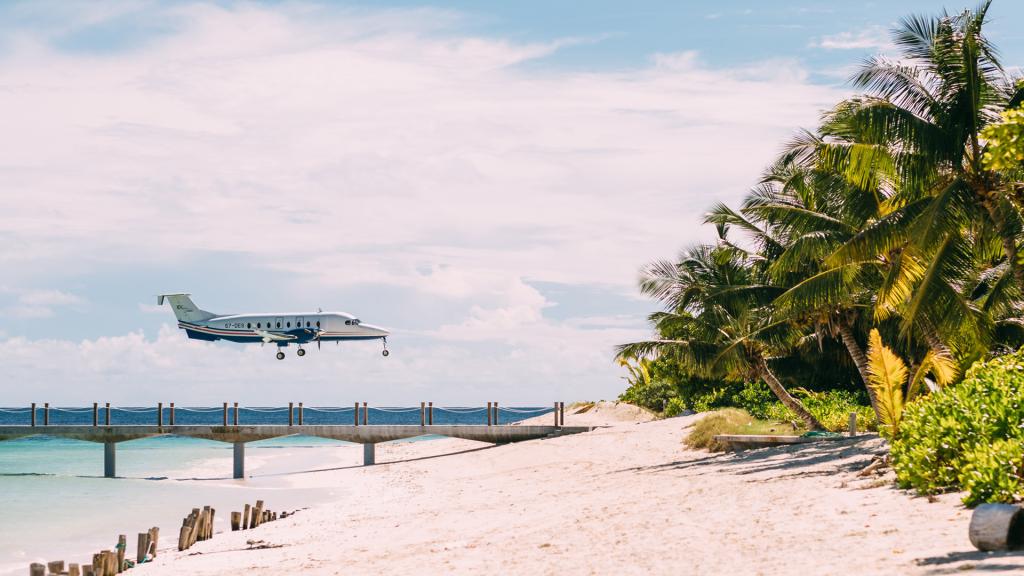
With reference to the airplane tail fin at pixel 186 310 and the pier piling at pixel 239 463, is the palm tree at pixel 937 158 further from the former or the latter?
the airplane tail fin at pixel 186 310

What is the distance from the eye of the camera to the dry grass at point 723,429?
27.4m

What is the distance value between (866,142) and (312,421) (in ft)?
385

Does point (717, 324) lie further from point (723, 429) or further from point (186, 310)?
point (186, 310)

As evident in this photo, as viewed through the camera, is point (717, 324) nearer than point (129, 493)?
Yes

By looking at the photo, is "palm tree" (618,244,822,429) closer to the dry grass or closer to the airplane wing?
the dry grass

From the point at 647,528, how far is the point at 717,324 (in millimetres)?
16794

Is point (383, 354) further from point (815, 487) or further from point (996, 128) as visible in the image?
point (996, 128)

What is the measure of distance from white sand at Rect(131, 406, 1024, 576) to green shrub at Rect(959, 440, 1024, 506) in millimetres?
334

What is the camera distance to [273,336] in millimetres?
56094

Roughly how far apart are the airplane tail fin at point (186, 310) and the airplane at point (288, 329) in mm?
882

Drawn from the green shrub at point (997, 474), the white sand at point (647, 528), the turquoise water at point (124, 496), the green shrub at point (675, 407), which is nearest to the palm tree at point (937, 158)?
the white sand at point (647, 528)

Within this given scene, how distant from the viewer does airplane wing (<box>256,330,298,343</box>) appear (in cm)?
5550

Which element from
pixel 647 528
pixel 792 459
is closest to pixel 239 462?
pixel 792 459

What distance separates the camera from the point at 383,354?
179 feet
